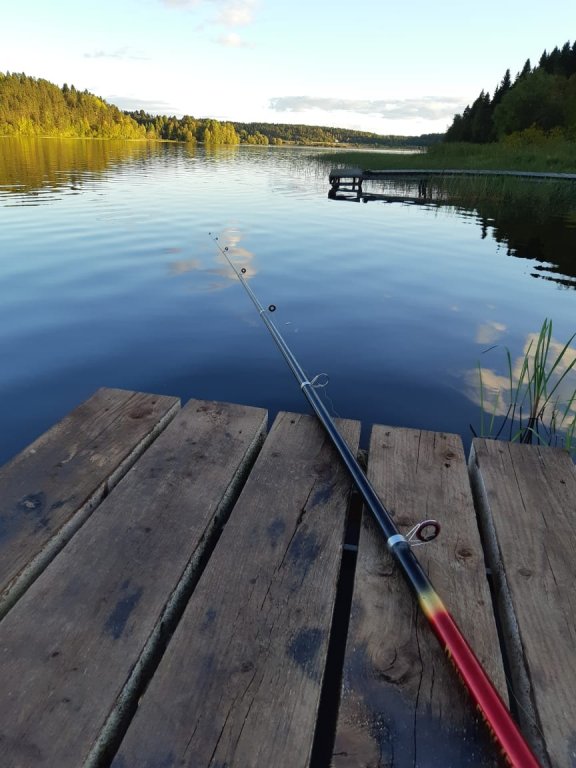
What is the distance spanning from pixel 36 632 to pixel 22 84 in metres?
185

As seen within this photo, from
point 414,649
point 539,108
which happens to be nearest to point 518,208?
point 414,649

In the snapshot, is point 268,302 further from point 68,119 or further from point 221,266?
point 68,119

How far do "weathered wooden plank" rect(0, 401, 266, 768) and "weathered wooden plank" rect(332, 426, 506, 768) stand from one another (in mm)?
722

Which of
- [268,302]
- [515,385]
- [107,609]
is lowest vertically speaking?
[515,385]

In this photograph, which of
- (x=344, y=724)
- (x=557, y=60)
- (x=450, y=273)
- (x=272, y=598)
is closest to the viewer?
(x=344, y=724)

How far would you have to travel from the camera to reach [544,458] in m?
2.92

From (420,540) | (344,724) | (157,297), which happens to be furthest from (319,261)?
(344,724)

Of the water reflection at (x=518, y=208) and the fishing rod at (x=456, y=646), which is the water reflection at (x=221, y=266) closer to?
the water reflection at (x=518, y=208)

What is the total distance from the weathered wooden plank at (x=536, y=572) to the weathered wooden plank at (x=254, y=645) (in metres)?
0.72

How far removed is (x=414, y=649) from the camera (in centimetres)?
168

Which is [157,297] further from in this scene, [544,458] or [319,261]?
[544,458]

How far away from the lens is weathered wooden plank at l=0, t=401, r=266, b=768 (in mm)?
1419

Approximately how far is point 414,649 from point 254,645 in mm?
574

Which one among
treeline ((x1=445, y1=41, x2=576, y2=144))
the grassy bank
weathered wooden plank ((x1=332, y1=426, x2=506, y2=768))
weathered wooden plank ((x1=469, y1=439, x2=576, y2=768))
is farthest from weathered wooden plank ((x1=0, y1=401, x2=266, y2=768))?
treeline ((x1=445, y1=41, x2=576, y2=144))
